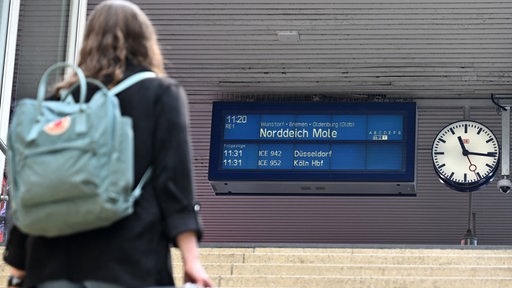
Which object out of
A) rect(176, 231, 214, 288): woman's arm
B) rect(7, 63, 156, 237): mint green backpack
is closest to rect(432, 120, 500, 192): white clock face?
rect(176, 231, 214, 288): woman's arm

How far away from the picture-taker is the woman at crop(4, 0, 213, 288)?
2414 mm

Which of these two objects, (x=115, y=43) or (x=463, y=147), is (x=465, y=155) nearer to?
(x=463, y=147)

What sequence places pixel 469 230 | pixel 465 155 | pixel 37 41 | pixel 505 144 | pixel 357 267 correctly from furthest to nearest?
pixel 469 230
pixel 465 155
pixel 505 144
pixel 37 41
pixel 357 267

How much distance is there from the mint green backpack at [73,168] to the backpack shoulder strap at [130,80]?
13cm

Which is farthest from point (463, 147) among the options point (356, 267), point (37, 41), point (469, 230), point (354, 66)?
point (356, 267)

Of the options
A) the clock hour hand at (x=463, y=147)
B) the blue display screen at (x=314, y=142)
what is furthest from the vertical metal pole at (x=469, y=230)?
the blue display screen at (x=314, y=142)

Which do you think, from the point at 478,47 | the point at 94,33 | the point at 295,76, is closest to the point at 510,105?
the point at 478,47

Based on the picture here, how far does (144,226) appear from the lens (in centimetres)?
246

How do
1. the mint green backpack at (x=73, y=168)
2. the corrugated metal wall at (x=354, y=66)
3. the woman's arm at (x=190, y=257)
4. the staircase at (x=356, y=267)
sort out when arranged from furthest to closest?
the corrugated metal wall at (x=354, y=66) → the staircase at (x=356, y=267) → the woman's arm at (x=190, y=257) → the mint green backpack at (x=73, y=168)

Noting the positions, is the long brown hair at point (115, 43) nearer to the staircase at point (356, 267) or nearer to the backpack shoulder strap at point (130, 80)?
the backpack shoulder strap at point (130, 80)

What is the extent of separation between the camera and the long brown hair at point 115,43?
105 inches

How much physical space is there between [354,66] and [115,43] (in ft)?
30.6

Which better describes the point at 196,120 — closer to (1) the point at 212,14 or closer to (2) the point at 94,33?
(1) the point at 212,14

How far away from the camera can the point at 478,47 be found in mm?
11195
